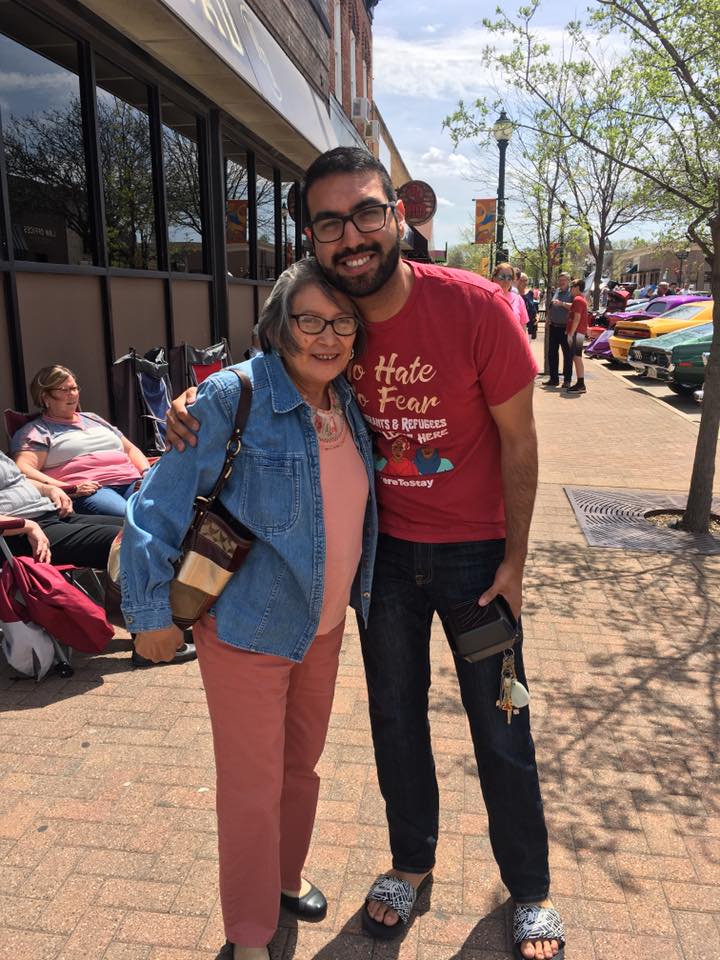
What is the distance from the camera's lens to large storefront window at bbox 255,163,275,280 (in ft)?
34.9

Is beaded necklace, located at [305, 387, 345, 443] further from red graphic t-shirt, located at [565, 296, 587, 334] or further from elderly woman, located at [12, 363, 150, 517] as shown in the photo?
red graphic t-shirt, located at [565, 296, 587, 334]

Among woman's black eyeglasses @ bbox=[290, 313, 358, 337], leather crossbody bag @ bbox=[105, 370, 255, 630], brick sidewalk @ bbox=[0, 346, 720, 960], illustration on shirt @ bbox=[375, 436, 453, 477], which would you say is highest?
woman's black eyeglasses @ bbox=[290, 313, 358, 337]

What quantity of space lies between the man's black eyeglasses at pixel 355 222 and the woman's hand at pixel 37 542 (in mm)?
2615

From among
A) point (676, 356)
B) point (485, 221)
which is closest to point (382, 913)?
point (676, 356)

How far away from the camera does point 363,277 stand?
6.20ft

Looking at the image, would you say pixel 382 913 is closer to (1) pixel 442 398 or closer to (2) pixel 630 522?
(1) pixel 442 398

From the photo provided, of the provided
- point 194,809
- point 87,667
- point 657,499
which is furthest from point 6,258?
point 657,499

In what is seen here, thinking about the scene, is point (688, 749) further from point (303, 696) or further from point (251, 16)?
point (251, 16)

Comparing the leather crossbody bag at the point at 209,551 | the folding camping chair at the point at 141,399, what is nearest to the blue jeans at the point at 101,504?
the folding camping chair at the point at 141,399

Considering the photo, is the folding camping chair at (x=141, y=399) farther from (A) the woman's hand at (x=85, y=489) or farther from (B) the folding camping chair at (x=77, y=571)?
(A) the woman's hand at (x=85, y=489)

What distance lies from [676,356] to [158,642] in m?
12.9

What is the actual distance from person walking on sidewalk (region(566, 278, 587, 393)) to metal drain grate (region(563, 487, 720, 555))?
23.0 feet

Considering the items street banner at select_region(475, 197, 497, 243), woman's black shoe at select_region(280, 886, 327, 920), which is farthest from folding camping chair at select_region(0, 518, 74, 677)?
street banner at select_region(475, 197, 497, 243)

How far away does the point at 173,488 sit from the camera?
1.78 m
